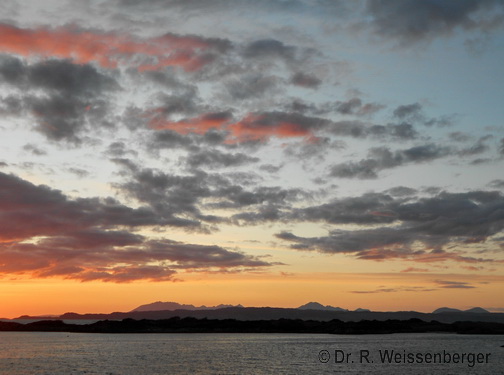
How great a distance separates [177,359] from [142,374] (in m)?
27.8

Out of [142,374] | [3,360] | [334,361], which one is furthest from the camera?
[3,360]

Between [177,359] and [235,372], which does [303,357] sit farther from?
[235,372]

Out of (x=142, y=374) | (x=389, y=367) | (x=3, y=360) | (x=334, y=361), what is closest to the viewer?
(x=142, y=374)

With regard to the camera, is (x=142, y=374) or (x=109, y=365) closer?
(x=142, y=374)

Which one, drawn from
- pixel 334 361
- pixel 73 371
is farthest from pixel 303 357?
pixel 73 371

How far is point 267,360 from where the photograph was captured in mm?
106500

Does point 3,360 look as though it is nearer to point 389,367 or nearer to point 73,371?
point 73,371

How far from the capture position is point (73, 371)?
89.0m

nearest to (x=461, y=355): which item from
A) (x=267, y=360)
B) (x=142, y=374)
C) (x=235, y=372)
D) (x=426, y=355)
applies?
(x=426, y=355)

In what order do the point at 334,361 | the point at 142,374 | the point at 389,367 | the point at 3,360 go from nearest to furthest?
the point at 142,374 → the point at 389,367 → the point at 334,361 → the point at 3,360

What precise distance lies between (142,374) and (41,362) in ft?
113

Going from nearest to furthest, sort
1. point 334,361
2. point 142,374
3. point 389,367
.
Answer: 1. point 142,374
2. point 389,367
3. point 334,361

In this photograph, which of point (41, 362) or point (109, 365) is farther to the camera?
point (41, 362)

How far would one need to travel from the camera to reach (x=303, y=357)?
11569 cm
